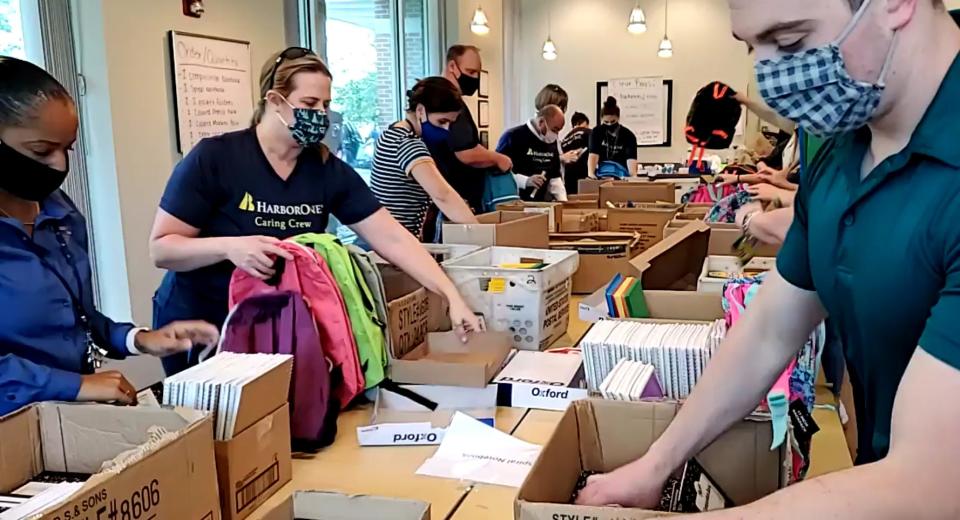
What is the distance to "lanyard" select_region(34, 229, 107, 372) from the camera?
5.22ft

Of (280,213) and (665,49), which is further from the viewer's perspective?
(665,49)

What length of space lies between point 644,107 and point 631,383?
869cm

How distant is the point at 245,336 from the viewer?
1548mm

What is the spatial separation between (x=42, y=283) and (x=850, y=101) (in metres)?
1.40

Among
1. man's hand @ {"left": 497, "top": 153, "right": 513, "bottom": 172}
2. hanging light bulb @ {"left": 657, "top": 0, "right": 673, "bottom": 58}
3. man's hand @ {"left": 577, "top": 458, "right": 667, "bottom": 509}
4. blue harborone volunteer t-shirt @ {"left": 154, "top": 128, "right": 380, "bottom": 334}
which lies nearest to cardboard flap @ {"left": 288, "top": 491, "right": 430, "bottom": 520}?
man's hand @ {"left": 577, "top": 458, "right": 667, "bottom": 509}

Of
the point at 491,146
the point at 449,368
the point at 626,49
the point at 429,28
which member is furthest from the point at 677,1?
the point at 449,368

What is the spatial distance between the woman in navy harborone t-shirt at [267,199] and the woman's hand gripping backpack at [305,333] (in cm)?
29

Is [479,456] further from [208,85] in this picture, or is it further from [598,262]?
[208,85]

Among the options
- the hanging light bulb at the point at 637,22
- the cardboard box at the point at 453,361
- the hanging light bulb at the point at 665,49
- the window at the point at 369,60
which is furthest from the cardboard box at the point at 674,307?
the hanging light bulb at the point at 665,49

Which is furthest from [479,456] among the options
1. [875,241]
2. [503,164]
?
[503,164]

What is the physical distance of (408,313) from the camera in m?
1.98

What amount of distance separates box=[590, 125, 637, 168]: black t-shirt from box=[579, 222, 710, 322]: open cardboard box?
4.32 meters

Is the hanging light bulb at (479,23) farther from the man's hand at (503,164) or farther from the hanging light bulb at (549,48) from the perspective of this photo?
the man's hand at (503,164)

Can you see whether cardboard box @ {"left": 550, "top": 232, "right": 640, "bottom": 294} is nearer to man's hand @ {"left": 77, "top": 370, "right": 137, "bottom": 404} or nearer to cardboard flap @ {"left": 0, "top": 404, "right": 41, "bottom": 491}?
man's hand @ {"left": 77, "top": 370, "right": 137, "bottom": 404}
